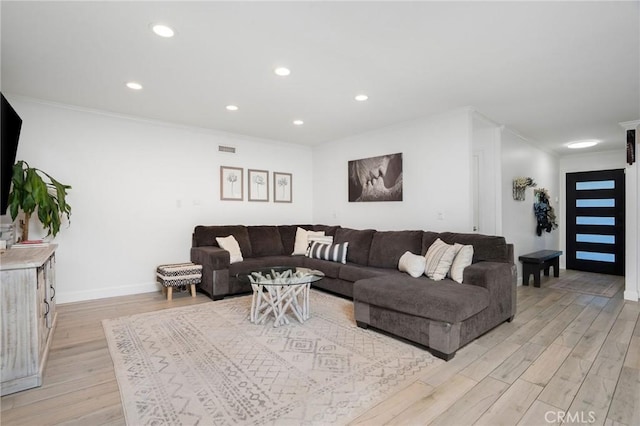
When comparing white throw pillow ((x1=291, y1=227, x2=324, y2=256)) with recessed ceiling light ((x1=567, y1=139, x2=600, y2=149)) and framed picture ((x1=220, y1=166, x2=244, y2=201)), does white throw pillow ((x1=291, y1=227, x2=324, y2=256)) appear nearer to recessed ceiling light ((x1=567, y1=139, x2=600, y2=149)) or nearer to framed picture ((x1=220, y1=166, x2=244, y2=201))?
framed picture ((x1=220, y1=166, x2=244, y2=201))

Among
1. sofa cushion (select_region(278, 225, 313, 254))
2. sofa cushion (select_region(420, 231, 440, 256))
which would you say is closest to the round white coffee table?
sofa cushion (select_region(420, 231, 440, 256))

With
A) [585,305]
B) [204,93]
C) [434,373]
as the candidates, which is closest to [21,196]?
[204,93]

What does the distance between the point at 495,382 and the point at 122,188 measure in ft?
15.3

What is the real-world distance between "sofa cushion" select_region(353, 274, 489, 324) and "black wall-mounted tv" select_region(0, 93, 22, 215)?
314 cm

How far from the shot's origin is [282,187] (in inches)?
234

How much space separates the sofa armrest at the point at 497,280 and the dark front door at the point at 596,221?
464 centimetres

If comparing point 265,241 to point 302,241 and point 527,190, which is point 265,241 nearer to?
point 302,241

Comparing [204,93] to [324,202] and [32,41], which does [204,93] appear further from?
[324,202]

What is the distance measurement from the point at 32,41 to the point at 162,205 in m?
2.51

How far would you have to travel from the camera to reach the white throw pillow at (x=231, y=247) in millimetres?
4411

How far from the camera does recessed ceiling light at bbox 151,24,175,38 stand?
2237mm

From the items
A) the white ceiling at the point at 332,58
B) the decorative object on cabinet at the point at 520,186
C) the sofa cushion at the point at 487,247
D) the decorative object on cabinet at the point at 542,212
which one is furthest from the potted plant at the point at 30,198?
the decorative object on cabinet at the point at 542,212

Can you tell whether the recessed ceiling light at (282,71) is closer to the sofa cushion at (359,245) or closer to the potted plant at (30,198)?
the sofa cushion at (359,245)

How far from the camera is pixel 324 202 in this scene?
6.11 m
